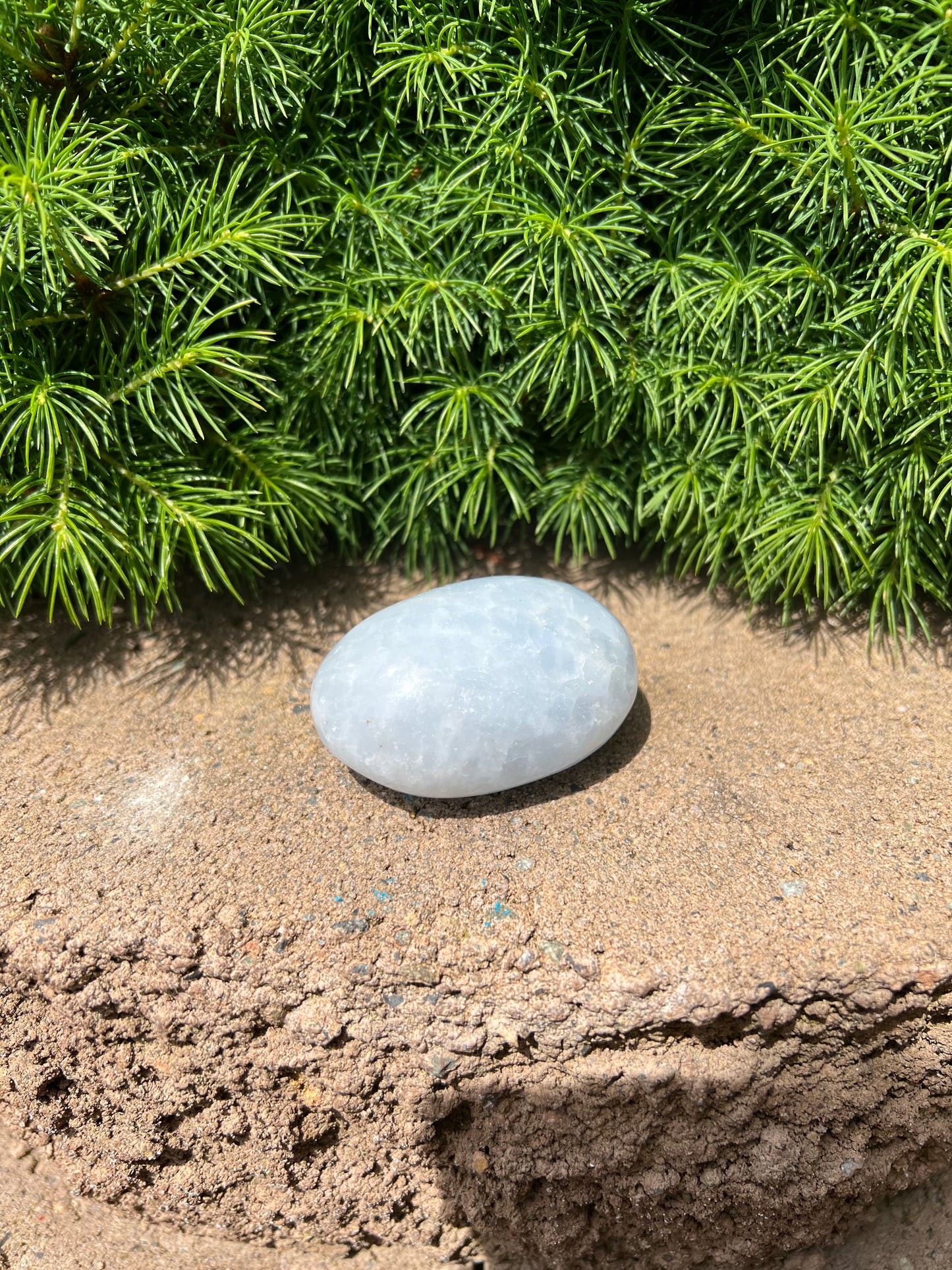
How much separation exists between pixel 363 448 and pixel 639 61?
0.98 m

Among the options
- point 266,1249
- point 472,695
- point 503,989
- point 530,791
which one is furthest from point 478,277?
point 266,1249

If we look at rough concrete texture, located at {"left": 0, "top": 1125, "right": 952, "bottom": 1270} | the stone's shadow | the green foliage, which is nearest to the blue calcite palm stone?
the stone's shadow

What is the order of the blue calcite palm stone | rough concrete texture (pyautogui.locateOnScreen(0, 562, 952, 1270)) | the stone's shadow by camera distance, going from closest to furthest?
1. rough concrete texture (pyautogui.locateOnScreen(0, 562, 952, 1270))
2. the blue calcite palm stone
3. the stone's shadow

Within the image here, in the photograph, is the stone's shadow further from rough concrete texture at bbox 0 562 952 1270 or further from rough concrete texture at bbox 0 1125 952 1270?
rough concrete texture at bbox 0 1125 952 1270

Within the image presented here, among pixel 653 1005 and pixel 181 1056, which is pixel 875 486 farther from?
pixel 181 1056

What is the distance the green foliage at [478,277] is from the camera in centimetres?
176

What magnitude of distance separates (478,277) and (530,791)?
1100mm

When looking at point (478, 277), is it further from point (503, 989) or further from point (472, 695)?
point (503, 989)

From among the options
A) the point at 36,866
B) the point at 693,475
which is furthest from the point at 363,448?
the point at 36,866

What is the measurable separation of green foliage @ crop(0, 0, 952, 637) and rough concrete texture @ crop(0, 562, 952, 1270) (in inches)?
18.3

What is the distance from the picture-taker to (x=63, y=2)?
169 centimetres

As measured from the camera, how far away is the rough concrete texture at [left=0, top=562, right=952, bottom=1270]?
1617mm

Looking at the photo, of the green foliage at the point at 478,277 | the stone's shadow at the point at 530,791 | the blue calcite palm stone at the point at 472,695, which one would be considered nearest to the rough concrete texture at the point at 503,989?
the stone's shadow at the point at 530,791

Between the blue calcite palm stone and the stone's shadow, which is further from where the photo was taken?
the stone's shadow
